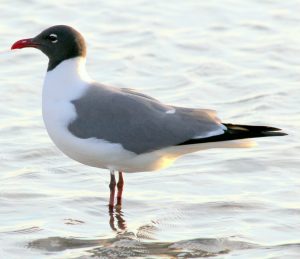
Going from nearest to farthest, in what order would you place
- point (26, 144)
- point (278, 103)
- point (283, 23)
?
1. point (26, 144)
2. point (278, 103)
3. point (283, 23)

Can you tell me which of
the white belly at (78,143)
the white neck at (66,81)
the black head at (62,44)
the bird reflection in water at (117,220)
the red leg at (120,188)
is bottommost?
the bird reflection in water at (117,220)

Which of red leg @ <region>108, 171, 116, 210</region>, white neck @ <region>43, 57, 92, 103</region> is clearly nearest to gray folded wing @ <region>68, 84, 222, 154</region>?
white neck @ <region>43, 57, 92, 103</region>

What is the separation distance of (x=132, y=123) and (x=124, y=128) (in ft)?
0.25

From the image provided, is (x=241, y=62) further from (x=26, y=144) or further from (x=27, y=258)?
(x=27, y=258)

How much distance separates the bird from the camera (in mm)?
8508

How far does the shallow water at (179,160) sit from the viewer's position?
26.8 ft

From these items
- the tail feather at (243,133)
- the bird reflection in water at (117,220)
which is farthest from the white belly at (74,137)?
the tail feather at (243,133)

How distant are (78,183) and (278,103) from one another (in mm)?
3182

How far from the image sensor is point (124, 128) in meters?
8.62

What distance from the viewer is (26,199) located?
29.6 feet

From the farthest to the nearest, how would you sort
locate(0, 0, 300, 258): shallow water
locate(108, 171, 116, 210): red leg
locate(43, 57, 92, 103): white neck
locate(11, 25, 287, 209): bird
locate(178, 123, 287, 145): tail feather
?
locate(108, 171, 116, 210): red leg < locate(43, 57, 92, 103): white neck < locate(11, 25, 287, 209): bird < locate(178, 123, 287, 145): tail feather < locate(0, 0, 300, 258): shallow water

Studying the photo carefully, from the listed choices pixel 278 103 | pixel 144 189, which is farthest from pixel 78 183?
pixel 278 103

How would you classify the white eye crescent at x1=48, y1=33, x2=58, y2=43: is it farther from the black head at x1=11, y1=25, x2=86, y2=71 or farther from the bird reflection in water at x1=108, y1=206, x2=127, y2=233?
the bird reflection in water at x1=108, y1=206, x2=127, y2=233

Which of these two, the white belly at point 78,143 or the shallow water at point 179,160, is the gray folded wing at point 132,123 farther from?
the shallow water at point 179,160
